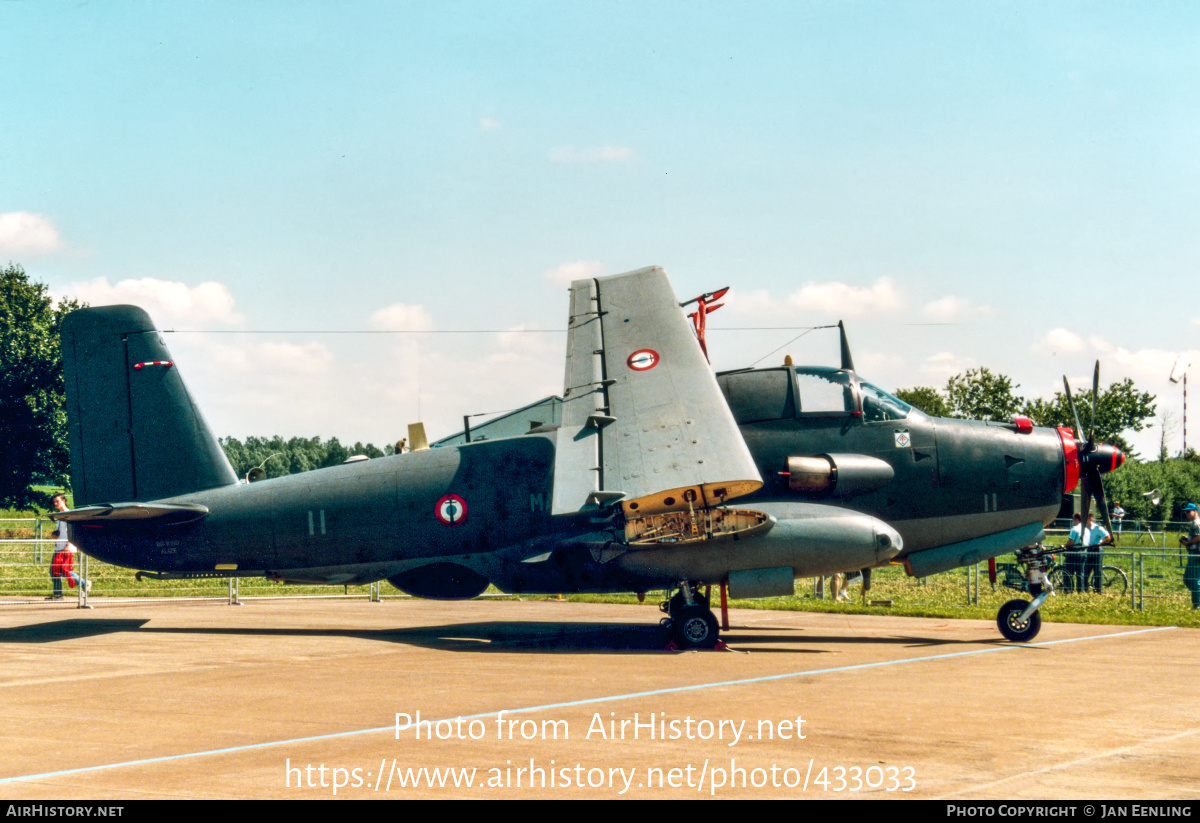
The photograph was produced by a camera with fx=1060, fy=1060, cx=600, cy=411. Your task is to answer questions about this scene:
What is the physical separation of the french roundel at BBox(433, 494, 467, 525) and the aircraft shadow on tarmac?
75.0 inches

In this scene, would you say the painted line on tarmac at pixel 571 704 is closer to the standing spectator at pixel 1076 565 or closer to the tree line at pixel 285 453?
the standing spectator at pixel 1076 565

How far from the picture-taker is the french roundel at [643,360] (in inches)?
592

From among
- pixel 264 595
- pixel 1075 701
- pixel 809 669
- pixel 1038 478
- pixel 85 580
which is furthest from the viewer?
pixel 264 595

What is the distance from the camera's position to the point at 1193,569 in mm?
22734

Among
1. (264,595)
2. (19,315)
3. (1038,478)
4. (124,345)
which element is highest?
(19,315)

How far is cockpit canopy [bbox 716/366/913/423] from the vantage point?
1630 centimetres

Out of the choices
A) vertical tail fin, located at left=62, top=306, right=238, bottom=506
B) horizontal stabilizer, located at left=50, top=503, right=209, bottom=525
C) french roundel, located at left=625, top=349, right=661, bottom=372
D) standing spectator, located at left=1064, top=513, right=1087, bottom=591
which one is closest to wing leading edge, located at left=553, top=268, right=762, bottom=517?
french roundel, located at left=625, top=349, right=661, bottom=372

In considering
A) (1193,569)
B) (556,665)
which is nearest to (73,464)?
(556,665)

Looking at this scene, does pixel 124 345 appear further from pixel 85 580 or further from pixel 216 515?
pixel 85 580

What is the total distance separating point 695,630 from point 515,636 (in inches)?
137

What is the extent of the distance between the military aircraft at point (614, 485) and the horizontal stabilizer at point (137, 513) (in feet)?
0.16

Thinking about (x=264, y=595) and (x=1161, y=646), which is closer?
(x=1161, y=646)
